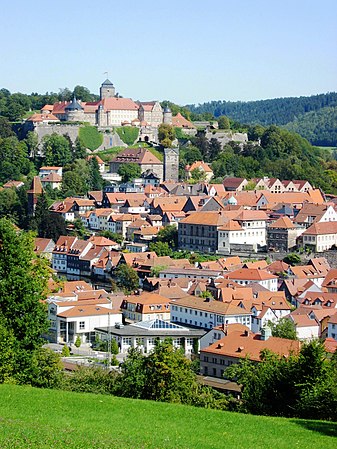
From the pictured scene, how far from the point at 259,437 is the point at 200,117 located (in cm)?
8947

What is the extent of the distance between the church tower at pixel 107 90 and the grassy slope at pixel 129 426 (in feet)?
263

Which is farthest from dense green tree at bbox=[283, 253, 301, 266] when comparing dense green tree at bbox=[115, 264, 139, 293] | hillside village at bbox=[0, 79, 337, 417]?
dense green tree at bbox=[115, 264, 139, 293]

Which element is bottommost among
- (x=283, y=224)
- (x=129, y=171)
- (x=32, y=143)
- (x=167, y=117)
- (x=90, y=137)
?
(x=283, y=224)

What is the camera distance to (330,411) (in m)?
16.9

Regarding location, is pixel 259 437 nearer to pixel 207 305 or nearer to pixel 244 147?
pixel 207 305

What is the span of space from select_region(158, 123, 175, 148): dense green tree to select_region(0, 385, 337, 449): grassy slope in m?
66.5

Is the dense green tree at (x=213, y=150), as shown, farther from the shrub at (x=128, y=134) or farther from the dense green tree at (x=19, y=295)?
the dense green tree at (x=19, y=295)

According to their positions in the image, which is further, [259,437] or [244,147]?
[244,147]

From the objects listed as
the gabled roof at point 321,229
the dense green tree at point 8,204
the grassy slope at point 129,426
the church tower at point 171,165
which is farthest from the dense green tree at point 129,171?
the grassy slope at point 129,426

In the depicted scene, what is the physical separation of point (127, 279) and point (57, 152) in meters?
27.5

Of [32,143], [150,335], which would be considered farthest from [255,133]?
[150,335]

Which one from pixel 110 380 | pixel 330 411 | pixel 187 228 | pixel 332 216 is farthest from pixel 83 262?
pixel 330 411

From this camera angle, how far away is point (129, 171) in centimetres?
7600

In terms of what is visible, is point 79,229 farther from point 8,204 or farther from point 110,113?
point 110,113
